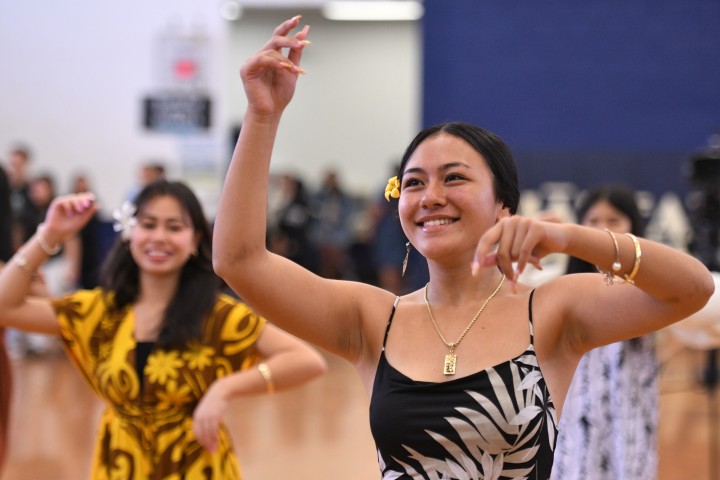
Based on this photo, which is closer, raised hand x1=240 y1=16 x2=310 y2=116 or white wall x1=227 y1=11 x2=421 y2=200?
raised hand x1=240 y1=16 x2=310 y2=116

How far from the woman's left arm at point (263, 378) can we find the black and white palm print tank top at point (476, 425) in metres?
0.98

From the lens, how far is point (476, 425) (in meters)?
1.89

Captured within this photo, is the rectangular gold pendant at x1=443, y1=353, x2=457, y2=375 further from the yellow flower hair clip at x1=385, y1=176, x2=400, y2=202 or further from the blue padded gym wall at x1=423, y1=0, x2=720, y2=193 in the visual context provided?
the blue padded gym wall at x1=423, y1=0, x2=720, y2=193

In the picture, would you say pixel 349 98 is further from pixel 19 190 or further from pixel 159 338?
pixel 159 338

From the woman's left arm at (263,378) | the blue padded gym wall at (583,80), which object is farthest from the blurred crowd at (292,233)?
the woman's left arm at (263,378)

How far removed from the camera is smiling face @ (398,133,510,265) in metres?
1.96

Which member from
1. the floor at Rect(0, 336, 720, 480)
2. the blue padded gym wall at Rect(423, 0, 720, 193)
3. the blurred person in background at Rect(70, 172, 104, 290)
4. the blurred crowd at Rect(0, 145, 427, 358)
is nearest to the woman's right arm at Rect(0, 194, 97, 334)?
the floor at Rect(0, 336, 720, 480)

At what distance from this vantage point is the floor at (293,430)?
5715 millimetres

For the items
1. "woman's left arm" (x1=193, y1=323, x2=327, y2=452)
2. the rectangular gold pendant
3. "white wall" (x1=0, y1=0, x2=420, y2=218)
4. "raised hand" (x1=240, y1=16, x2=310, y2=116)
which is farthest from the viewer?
"white wall" (x1=0, y1=0, x2=420, y2=218)

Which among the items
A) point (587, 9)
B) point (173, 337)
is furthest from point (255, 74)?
point (587, 9)

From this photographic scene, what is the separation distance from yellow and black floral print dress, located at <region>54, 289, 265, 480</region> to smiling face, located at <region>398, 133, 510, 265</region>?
49.0 inches

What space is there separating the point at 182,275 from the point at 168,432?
55cm

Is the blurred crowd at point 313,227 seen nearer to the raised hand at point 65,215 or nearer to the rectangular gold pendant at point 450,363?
the raised hand at point 65,215

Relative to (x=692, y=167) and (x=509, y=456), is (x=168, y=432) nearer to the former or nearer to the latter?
(x=509, y=456)
